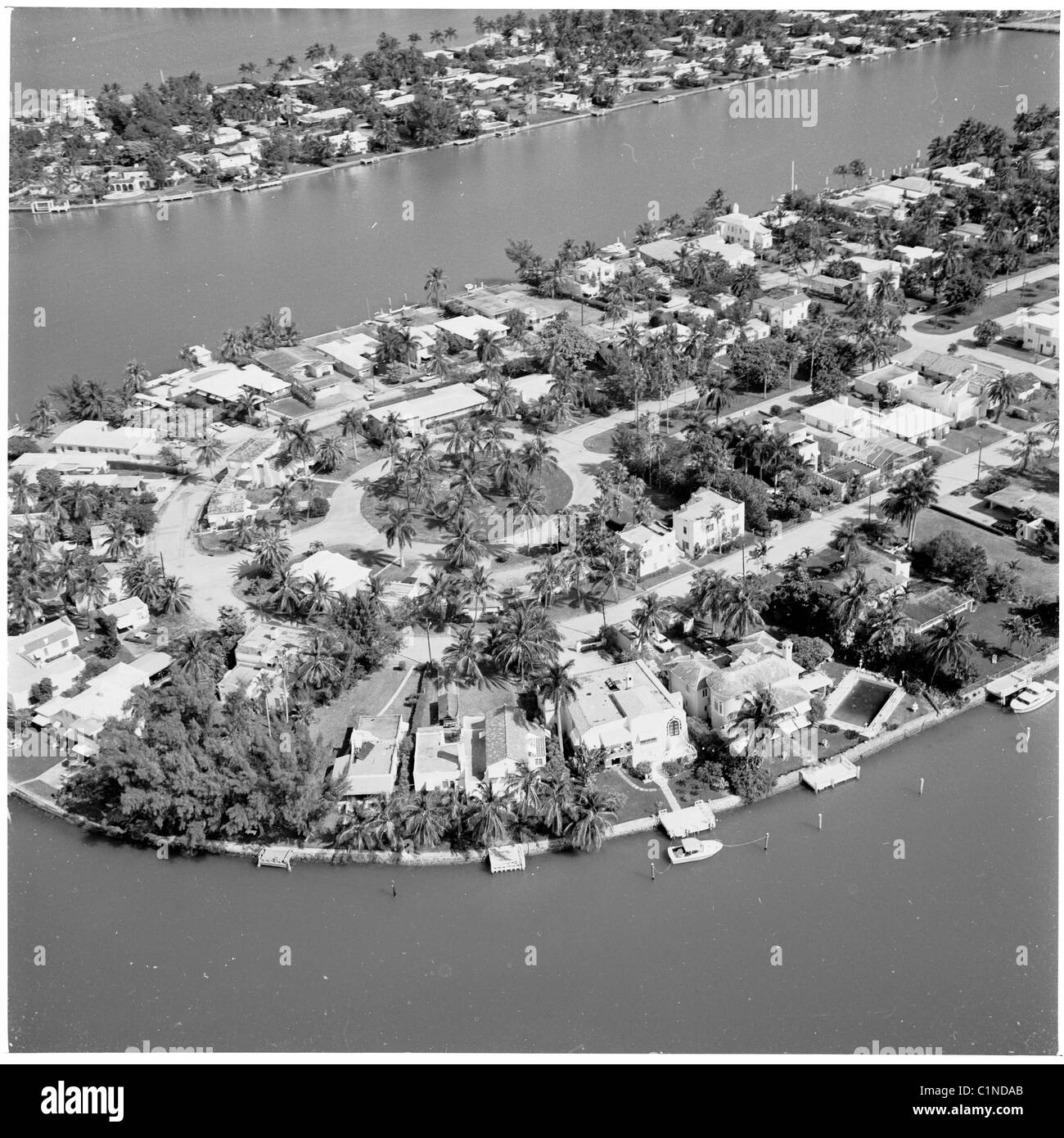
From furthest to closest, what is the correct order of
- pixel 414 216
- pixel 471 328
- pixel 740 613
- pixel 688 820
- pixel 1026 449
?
pixel 414 216, pixel 471 328, pixel 1026 449, pixel 740 613, pixel 688 820

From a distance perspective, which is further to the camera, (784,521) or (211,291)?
(211,291)

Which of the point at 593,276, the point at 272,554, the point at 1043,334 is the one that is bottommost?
the point at 272,554

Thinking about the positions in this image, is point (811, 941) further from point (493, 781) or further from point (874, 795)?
point (493, 781)

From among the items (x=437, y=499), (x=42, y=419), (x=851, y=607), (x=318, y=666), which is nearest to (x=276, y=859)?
(x=318, y=666)

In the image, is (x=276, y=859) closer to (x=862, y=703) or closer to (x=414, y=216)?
(x=862, y=703)

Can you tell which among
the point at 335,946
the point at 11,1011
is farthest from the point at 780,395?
the point at 11,1011
